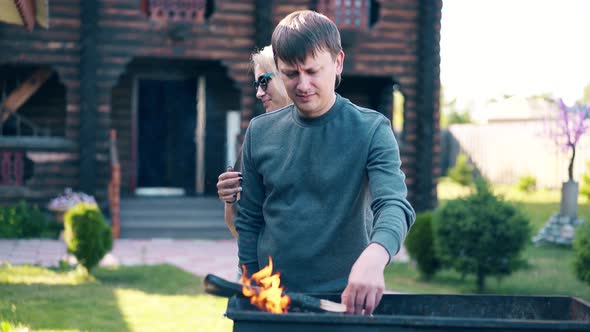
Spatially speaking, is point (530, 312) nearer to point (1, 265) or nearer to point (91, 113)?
point (1, 265)

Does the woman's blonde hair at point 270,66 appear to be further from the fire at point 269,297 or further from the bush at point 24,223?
the bush at point 24,223

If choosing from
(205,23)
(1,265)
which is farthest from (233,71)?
(1,265)

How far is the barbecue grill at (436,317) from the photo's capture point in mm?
2061

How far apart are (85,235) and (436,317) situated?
737 centimetres

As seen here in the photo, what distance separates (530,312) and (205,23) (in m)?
12.0

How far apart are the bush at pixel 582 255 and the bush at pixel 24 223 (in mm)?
8123

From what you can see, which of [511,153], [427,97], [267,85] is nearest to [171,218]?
[427,97]

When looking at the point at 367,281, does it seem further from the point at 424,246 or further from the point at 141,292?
the point at 424,246

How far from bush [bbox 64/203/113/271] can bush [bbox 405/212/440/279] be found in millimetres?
3843

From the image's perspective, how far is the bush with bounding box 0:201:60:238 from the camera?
12.5 meters

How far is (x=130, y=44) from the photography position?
13.4 metres

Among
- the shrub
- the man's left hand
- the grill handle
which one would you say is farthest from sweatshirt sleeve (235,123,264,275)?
the shrub

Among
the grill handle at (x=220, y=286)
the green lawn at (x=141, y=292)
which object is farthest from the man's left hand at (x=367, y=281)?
the green lawn at (x=141, y=292)

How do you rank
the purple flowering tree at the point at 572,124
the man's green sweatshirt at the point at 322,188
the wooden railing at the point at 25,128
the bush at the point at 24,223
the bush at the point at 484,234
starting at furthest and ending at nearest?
the wooden railing at the point at 25,128 < the purple flowering tree at the point at 572,124 < the bush at the point at 24,223 < the bush at the point at 484,234 < the man's green sweatshirt at the point at 322,188
